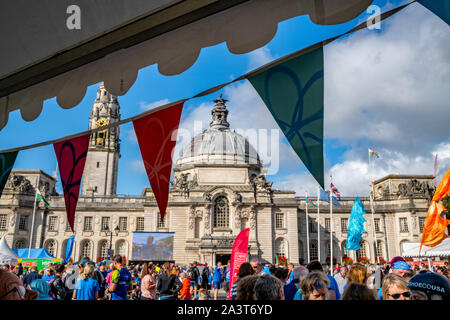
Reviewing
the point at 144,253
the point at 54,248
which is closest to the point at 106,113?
the point at 54,248

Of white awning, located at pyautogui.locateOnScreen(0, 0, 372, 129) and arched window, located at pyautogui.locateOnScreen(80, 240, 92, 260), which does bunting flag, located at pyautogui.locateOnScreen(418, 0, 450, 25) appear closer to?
white awning, located at pyautogui.locateOnScreen(0, 0, 372, 129)

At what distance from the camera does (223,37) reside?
301 cm

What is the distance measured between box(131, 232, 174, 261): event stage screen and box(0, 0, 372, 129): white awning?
30487mm

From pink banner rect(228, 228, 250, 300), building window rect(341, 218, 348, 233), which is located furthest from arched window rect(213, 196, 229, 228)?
pink banner rect(228, 228, 250, 300)

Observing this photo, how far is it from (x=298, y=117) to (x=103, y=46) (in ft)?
7.11

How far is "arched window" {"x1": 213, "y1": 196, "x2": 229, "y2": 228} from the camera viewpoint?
4438 centimetres

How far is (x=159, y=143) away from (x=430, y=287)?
9.84 feet

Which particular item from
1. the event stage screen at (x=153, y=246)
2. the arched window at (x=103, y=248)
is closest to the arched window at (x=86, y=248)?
the arched window at (x=103, y=248)

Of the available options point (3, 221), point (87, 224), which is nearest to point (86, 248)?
point (87, 224)

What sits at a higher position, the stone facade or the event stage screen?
the stone facade

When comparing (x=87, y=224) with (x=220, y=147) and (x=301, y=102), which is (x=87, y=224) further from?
(x=301, y=102)

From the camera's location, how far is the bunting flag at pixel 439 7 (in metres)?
2.25

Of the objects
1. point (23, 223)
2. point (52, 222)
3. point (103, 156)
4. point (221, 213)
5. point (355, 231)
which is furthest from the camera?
point (103, 156)

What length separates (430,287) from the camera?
8.04 feet
